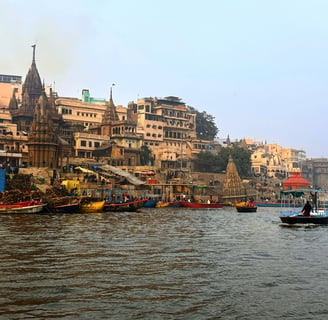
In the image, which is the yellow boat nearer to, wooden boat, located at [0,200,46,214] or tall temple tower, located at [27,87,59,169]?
wooden boat, located at [0,200,46,214]

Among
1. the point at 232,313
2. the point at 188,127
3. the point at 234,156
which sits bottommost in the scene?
the point at 232,313

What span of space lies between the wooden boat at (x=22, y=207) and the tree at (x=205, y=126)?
6672 centimetres

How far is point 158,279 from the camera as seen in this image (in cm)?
1298

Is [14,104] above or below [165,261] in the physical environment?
above

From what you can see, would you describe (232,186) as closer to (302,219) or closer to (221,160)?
(221,160)

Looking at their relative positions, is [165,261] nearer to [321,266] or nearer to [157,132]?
[321,266]

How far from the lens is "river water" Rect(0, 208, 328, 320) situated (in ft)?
32.8

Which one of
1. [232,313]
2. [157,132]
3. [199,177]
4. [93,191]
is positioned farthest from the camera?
[157,132]

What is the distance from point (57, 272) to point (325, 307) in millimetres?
7428

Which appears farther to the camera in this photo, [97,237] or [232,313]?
[97,237]

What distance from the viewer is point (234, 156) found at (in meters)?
92.2

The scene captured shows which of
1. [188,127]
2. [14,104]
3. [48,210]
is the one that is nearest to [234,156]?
[188,127]

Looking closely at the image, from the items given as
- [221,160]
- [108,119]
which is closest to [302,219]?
[108,119]

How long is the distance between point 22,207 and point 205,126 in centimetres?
7077
